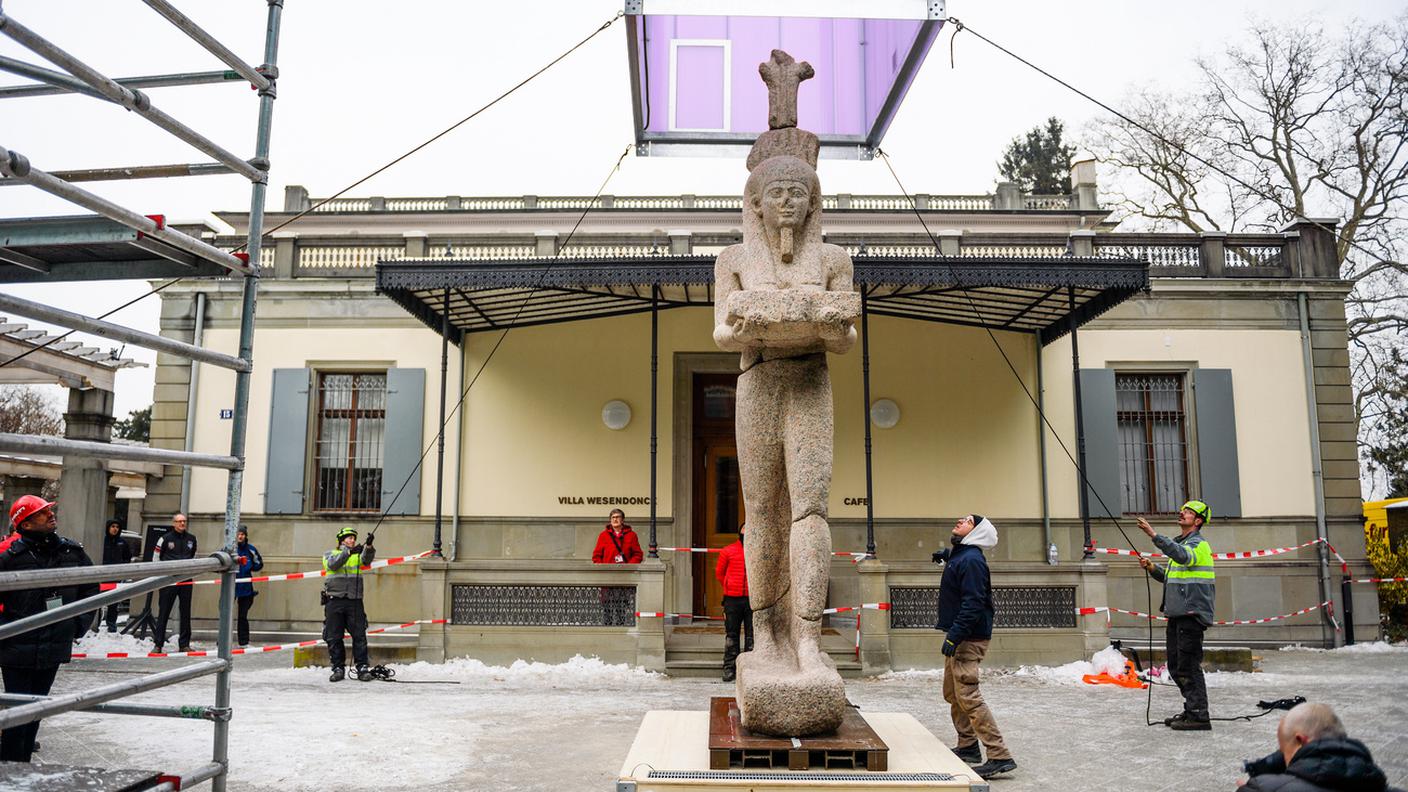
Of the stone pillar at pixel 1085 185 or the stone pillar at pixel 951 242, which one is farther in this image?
the stone pillar at pixel 1085 185

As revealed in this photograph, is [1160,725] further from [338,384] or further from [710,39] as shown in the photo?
[338,384]

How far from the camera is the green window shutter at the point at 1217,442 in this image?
13781 millimetres

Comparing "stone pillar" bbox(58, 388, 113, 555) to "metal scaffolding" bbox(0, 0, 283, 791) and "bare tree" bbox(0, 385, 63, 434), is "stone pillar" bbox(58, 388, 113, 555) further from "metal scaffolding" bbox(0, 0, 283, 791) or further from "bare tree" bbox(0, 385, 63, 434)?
"bare tree" bbox(0, 385, 63, 434)

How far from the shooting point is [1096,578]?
11023mm

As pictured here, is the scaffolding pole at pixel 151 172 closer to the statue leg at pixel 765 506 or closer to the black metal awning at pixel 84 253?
the black metal awning at pixel 84 253

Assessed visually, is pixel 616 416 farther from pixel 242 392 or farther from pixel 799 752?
pixel 242 392

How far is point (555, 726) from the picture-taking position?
759 centimetres

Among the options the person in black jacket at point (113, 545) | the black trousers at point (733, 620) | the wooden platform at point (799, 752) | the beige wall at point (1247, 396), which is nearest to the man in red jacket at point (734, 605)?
the black trousers at point (733, 620)

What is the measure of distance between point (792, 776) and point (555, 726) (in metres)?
3.80

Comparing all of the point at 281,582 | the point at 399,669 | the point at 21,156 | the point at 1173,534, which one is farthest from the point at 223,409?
the point at 1173,534

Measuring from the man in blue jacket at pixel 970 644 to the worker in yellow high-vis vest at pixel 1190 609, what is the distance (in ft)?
6.61

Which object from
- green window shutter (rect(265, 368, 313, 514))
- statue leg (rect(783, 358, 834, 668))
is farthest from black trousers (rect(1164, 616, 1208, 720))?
green window shutter (rect(265, 368, 313, 514))

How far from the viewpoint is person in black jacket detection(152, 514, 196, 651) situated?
11.6 metres

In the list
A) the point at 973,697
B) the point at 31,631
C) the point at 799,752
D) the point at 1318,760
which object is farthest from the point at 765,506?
the point at 31,631
